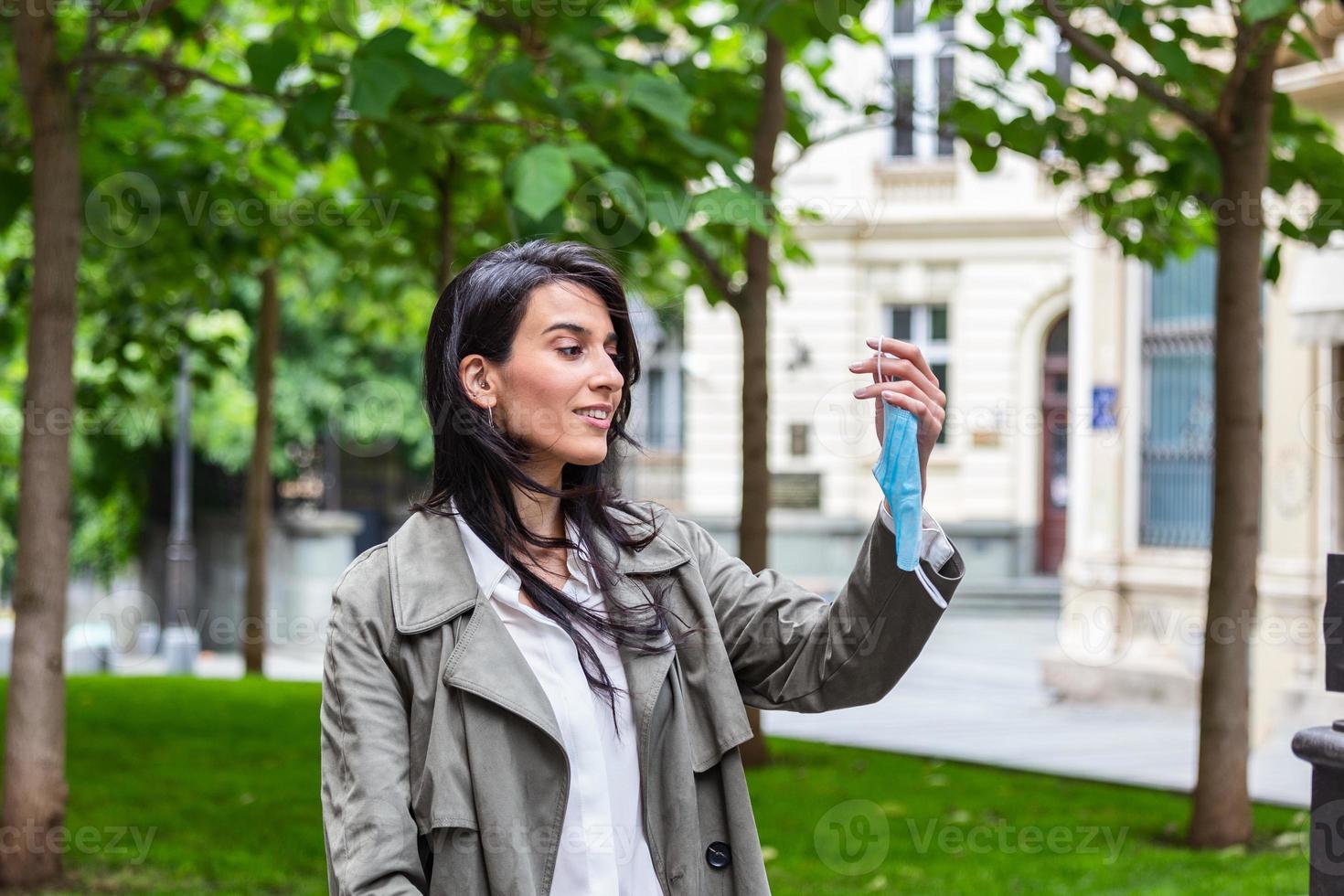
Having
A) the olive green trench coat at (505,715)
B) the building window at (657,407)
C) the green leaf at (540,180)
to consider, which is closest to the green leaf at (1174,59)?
the green leaf at (540,180)

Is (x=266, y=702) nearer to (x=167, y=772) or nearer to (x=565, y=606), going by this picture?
(x=167, y=772)

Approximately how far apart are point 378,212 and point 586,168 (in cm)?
468

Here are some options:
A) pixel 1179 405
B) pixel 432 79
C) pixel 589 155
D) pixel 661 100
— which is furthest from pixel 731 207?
pixel 1179 405

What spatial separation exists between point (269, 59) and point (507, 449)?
359 cm

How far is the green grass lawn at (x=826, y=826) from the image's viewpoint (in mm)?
5785

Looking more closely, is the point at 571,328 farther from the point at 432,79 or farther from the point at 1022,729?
the point at 1022,729

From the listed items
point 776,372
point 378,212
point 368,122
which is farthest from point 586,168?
point 776,372

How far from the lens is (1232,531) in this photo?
21.6ft

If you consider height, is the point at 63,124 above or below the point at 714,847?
above

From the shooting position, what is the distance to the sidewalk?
9609 mm

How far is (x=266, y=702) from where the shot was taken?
1120 centimetres

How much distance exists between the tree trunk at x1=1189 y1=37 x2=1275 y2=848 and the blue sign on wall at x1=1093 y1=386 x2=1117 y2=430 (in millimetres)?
7778

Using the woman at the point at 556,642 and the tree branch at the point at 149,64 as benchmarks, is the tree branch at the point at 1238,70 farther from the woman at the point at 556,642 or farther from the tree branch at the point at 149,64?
the woman at the point at 556,642

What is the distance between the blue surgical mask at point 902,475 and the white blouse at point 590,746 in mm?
45
